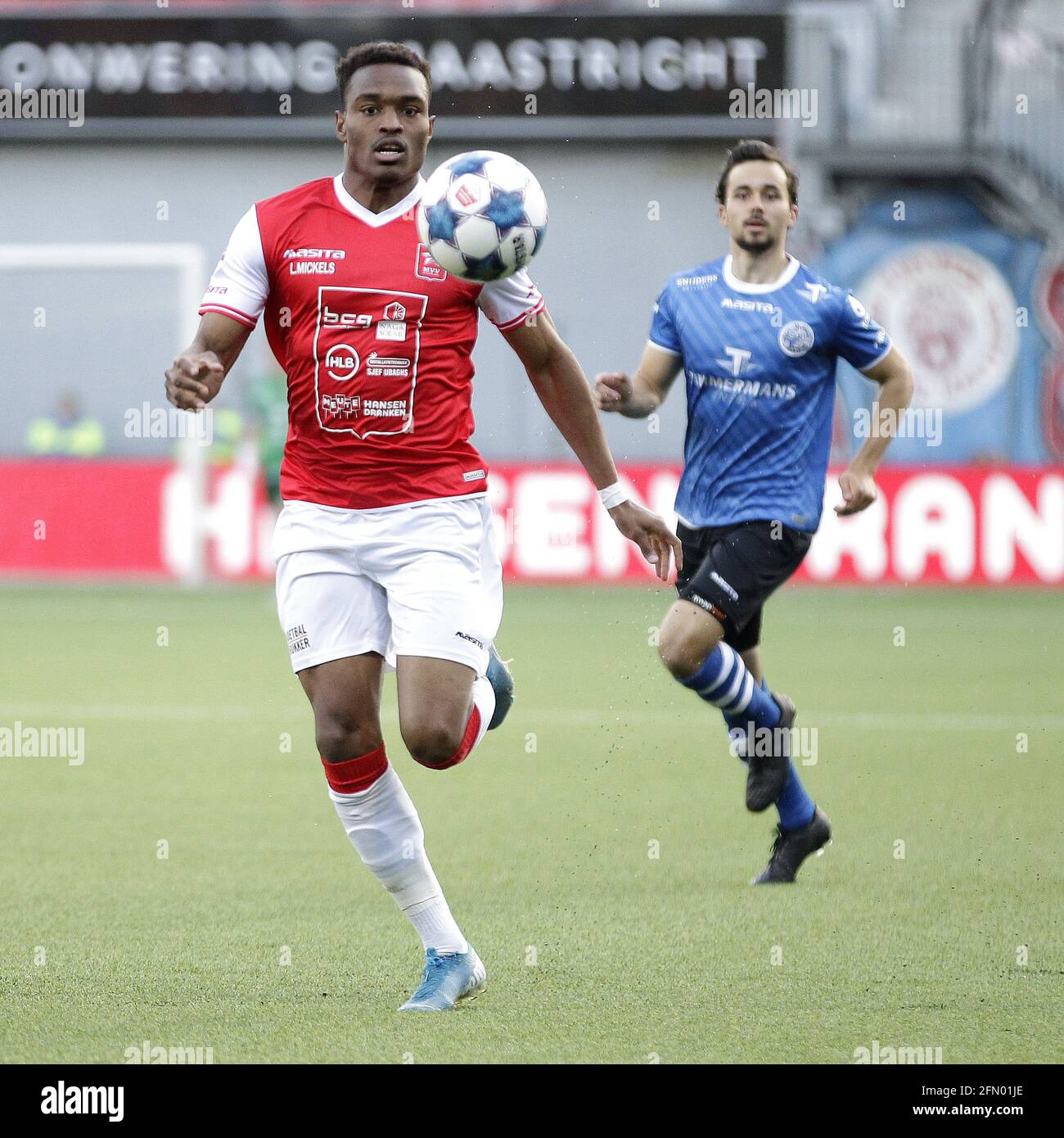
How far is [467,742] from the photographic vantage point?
192 inches

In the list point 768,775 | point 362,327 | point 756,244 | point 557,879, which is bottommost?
point 557,879

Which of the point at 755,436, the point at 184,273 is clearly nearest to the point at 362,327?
the point at 755,436

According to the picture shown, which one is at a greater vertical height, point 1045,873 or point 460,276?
point 460,276

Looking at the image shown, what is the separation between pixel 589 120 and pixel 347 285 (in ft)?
64.9

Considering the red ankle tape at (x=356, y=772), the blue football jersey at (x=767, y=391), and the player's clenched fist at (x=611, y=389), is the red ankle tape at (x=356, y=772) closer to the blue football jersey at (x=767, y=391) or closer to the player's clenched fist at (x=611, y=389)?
the player's clenched fist at (x=611, y=389)

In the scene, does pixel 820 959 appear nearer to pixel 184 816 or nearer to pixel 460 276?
pixel 460 276

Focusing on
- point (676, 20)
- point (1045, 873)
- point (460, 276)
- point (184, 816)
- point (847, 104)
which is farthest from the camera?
point (847, 104)

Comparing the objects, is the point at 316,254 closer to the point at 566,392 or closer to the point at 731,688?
the point at 566,392

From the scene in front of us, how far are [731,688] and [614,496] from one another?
5.11 feet

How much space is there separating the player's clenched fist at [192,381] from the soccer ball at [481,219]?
612 mm

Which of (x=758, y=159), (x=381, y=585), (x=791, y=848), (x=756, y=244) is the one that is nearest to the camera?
(x=381, y=585)

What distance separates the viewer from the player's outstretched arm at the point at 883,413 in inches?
266
